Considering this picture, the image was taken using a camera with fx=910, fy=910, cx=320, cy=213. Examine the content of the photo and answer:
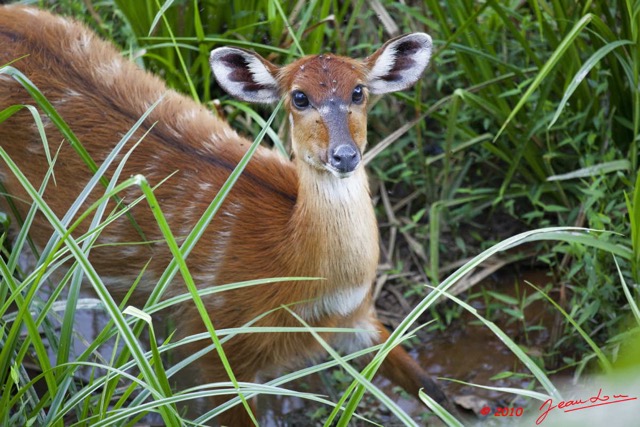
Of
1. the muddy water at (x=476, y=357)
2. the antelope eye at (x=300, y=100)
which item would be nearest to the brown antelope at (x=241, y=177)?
the antelope eye at (x=300, y=100)

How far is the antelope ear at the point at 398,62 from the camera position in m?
3.43

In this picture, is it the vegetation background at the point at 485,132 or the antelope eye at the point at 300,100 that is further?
the vegetation background at the point at 485,132

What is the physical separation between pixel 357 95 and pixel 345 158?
39cm

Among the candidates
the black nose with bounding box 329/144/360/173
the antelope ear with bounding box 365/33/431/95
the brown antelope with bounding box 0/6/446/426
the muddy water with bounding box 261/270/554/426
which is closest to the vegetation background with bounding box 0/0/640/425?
the muddy water with bounding box 261/270/554/426

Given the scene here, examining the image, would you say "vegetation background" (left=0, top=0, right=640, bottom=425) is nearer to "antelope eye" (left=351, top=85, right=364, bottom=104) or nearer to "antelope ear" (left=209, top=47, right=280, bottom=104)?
"antelope ear" (left=209, top=47, right=280, bottom=104)

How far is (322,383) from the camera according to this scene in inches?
164

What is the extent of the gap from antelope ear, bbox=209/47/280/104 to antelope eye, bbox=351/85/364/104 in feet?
1.17

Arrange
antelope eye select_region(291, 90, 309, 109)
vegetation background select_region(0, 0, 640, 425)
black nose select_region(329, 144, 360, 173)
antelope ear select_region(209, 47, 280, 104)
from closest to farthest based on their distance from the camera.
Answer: black nose select_region(329, 144, 360, 173), antelope eye select_region(291, 90, 309, 109), antelope ear select_region(209, 47, 280, 104), vegetation background select_region(0, 0, 640, 425)

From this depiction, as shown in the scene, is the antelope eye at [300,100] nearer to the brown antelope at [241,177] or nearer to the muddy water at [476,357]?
the brown antelope at [241,177]

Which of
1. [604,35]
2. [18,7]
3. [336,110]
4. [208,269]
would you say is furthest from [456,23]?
[18,7]

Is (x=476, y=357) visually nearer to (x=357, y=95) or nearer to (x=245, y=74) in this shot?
(x=357, y=95)

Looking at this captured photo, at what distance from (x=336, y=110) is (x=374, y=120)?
1.73m

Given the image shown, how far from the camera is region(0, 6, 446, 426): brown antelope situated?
3.25m

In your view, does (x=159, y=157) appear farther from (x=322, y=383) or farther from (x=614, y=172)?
(x=614, y=172)
